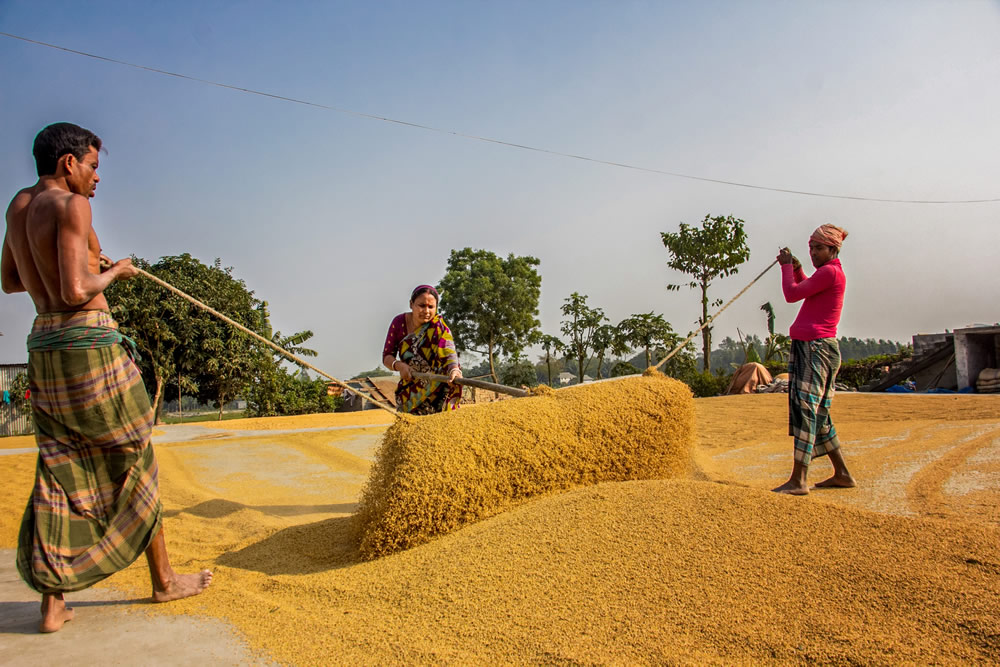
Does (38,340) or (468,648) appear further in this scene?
(38,340)

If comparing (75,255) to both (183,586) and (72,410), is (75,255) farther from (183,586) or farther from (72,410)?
(183,586)

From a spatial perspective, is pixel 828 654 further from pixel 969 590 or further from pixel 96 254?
pixel 96 254

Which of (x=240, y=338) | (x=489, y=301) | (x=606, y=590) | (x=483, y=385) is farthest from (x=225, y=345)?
(x=606, y=590)

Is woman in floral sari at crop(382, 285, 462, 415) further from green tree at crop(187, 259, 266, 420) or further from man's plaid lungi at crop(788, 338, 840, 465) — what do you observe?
green tree at crop(187, 259, 266, 420)

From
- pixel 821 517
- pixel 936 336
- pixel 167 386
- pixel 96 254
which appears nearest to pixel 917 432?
pixel 821 517

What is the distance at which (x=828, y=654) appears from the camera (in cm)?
174

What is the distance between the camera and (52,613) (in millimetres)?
2320

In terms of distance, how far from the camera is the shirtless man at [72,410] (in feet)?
7.74

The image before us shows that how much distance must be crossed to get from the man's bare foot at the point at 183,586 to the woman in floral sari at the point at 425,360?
1.66 metres

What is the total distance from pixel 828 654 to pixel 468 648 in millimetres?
1058

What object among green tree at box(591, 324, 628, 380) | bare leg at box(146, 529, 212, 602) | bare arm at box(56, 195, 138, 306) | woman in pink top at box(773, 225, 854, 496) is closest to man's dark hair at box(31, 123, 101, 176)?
bare arm at box(56, 195, 138, 306)

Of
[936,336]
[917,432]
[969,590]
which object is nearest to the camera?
[969,590]

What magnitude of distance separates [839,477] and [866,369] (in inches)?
711

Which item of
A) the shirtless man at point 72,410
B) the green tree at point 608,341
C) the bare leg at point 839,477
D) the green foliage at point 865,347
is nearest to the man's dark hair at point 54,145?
the shirtless man at point 72,410
